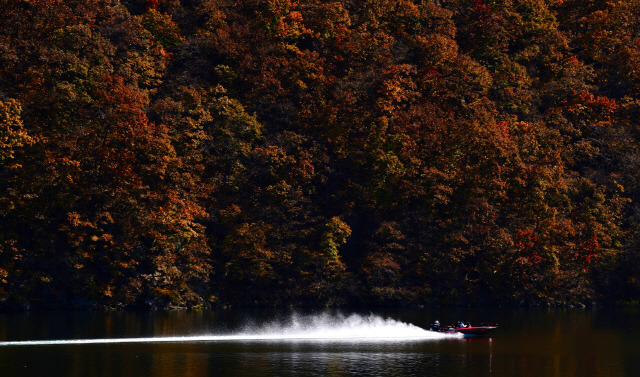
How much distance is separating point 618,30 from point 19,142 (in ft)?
255

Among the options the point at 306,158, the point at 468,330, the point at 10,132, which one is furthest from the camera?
the point at 306,158

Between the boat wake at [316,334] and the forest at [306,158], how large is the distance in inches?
809

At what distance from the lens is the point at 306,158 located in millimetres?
107312

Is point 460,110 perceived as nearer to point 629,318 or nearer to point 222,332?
point 629,318

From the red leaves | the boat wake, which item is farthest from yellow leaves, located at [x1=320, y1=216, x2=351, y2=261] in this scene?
the red leaves

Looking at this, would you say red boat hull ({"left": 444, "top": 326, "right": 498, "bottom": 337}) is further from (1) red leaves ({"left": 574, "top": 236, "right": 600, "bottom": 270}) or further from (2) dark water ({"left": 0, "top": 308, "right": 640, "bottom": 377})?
(1) red leaves ({"left": 574, "top": 236, "right": 600, "bottom": 270})

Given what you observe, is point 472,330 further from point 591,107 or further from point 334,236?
point 591,107

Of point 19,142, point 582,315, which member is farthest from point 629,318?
point 19,142

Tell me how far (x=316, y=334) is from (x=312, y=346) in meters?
8.27

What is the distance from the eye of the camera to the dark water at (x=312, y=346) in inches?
2099

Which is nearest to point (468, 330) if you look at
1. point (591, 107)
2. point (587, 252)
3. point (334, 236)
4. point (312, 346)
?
point (312, 346)

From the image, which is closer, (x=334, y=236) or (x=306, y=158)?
(x=334, y=236)

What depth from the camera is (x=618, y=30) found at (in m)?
124

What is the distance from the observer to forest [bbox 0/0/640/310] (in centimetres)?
9531
